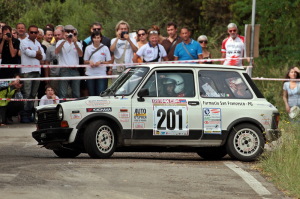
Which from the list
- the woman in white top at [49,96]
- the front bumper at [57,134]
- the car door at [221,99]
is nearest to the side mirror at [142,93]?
the car door at [221,99]

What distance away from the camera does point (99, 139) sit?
15.7 metres

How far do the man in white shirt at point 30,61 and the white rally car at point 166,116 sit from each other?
6.74 m

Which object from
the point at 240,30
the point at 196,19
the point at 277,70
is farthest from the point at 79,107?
the point at 196,19

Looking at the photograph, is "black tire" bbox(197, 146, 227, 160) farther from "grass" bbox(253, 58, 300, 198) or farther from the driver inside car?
the driver inside car

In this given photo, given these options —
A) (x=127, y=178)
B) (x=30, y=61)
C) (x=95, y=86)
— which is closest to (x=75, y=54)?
(x=95, y=86)

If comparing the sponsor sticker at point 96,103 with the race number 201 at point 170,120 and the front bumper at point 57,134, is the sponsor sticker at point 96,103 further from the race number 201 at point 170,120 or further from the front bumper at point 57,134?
the race number 201 at point 170,120

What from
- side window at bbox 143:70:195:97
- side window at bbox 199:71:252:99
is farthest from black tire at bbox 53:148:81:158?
side window at bbox 199:71:252:99

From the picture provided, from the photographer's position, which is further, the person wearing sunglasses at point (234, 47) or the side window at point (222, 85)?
the person wearing sunglasses at point (234, 47)

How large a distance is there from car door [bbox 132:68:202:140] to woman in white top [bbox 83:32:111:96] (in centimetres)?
672

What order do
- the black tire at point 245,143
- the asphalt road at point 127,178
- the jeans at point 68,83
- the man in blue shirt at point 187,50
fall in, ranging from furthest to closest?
the jeans at point 68,83 < the man in blue shirt at point 187,50 < the black tire at point 245,143 < the asphalt road at point 127,178

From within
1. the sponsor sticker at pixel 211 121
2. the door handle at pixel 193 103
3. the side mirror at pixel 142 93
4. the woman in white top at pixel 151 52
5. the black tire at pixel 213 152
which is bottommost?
the black tire at pixel 213 152

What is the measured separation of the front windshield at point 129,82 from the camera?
52.6ft

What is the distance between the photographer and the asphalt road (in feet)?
36.9

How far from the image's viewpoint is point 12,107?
23.5 m
